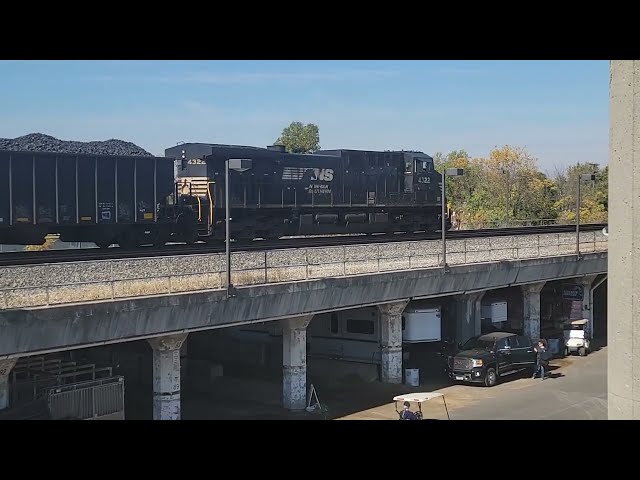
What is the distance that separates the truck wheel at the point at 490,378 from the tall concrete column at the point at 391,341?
9.08ft

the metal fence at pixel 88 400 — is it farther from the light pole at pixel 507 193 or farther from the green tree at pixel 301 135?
the green tree at pixel 301 135

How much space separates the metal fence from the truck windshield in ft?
39.8

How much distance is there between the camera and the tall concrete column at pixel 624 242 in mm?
5848

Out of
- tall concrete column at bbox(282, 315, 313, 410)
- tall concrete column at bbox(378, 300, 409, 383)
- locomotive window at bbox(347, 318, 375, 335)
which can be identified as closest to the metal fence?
tall concrete column at bbox(282, 315, 313, 410)

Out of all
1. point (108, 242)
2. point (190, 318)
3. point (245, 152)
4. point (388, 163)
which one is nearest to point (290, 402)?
point (190, 318)

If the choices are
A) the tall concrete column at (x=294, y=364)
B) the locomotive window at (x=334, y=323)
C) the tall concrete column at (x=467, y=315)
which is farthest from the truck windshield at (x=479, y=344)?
the tall concrete column at (x=294, y=364)

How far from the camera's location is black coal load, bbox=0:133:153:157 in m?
29.7

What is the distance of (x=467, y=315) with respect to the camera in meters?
29.1

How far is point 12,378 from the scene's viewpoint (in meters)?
18.8

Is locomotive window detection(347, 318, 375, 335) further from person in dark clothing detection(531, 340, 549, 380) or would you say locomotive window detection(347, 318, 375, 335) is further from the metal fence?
the metal fence

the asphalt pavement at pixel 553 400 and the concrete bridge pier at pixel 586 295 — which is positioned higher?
the concrete bridge pier at pixel 586 295

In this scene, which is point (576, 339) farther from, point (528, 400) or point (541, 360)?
point (528, 400)
